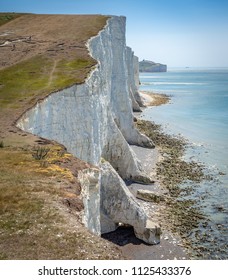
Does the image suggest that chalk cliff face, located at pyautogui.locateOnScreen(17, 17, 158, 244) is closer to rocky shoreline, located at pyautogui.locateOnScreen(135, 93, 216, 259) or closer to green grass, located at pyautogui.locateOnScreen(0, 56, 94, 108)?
green grass, located at pyautogui.locateOnScreen(0, 56, 94, 108)

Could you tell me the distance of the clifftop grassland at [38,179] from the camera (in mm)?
10008

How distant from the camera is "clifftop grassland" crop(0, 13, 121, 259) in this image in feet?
32.8

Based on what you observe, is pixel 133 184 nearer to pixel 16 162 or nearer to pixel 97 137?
→ pixel 97 137

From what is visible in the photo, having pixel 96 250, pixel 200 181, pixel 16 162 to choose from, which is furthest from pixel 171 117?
pixel 96 250

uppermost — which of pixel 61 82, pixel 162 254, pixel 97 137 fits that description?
pixel 61 82

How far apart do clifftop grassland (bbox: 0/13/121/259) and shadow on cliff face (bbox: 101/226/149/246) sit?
34.4 ft

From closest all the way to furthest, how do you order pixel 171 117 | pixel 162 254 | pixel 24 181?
pixel 24 181, pixel 162 254, pixel 171 117

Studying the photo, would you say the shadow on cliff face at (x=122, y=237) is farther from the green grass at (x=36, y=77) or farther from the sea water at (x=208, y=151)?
the green grass at (x=36, y=77)

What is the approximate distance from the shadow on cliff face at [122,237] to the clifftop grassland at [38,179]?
10.5 meters

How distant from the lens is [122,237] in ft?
88.7

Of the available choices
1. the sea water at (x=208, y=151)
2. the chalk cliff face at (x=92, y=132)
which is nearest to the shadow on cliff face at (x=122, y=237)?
the chalk cliff face at (x=92, y=132)

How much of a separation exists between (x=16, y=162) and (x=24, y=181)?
98.0 inches

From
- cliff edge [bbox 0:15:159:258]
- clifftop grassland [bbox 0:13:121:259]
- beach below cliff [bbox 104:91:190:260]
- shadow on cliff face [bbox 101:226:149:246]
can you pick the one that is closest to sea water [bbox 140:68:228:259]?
beach below cliff [bbox 104:91:190:260]
